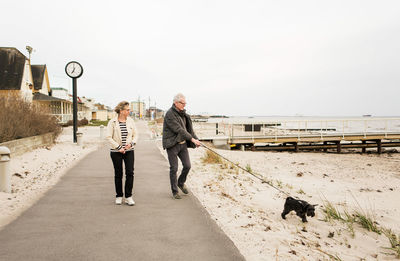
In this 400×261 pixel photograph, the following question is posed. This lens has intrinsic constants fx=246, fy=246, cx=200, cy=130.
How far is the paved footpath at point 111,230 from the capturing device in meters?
2.78

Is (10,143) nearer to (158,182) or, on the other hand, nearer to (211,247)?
(158,182)

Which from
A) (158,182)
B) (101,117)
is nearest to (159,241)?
(158,182)

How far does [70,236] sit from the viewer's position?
3.17 meters

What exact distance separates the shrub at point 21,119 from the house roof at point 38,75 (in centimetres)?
2582

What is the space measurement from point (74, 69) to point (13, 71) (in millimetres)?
18649

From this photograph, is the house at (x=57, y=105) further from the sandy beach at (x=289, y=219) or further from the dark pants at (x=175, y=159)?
the dark pants at (x=175, y=159)

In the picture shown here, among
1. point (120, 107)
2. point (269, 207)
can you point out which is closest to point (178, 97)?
point (120, 107)

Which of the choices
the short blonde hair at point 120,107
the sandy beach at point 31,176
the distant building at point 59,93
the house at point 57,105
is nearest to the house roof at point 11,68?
the house at point 57,105

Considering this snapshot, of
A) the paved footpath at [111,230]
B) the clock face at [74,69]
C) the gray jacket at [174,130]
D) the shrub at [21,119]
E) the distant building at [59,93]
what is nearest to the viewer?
the paved footpath at [111,230]

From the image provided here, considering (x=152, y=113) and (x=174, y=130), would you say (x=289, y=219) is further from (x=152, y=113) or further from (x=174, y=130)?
(x=152, y=113)

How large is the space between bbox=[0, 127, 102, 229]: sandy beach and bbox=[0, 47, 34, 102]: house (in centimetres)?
2057

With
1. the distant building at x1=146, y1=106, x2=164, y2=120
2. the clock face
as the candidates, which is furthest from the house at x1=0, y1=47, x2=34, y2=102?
the distant building at x1=146, y1=106, x2=164, y2=120

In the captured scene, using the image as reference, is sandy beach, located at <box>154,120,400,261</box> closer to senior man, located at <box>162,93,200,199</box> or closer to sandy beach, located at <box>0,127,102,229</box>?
senior man, located at <box>162,93,200,199</box>

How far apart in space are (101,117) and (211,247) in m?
81.9
